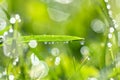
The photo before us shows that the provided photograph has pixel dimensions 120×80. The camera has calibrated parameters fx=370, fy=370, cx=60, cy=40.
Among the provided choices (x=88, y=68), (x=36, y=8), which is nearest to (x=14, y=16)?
(x=36, y=8)

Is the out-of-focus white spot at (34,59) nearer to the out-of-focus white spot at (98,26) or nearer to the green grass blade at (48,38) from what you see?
the green grass blade at (48,38)

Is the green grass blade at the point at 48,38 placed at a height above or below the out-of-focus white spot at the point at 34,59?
above

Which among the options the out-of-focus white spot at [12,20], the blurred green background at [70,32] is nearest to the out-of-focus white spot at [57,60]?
the blurred green background at [70,32]

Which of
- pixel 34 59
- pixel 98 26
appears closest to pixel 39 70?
pixel 34 59

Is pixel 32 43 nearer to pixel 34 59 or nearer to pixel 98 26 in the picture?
pixel 34 59

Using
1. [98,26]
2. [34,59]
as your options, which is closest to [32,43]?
[34,59]

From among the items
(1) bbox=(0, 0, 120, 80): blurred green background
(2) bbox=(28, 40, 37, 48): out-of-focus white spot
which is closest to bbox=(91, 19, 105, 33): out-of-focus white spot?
(1) bbox=(0, 0, 120, 80): blurred green background

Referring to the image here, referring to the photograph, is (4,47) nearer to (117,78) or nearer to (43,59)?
(43,59)
